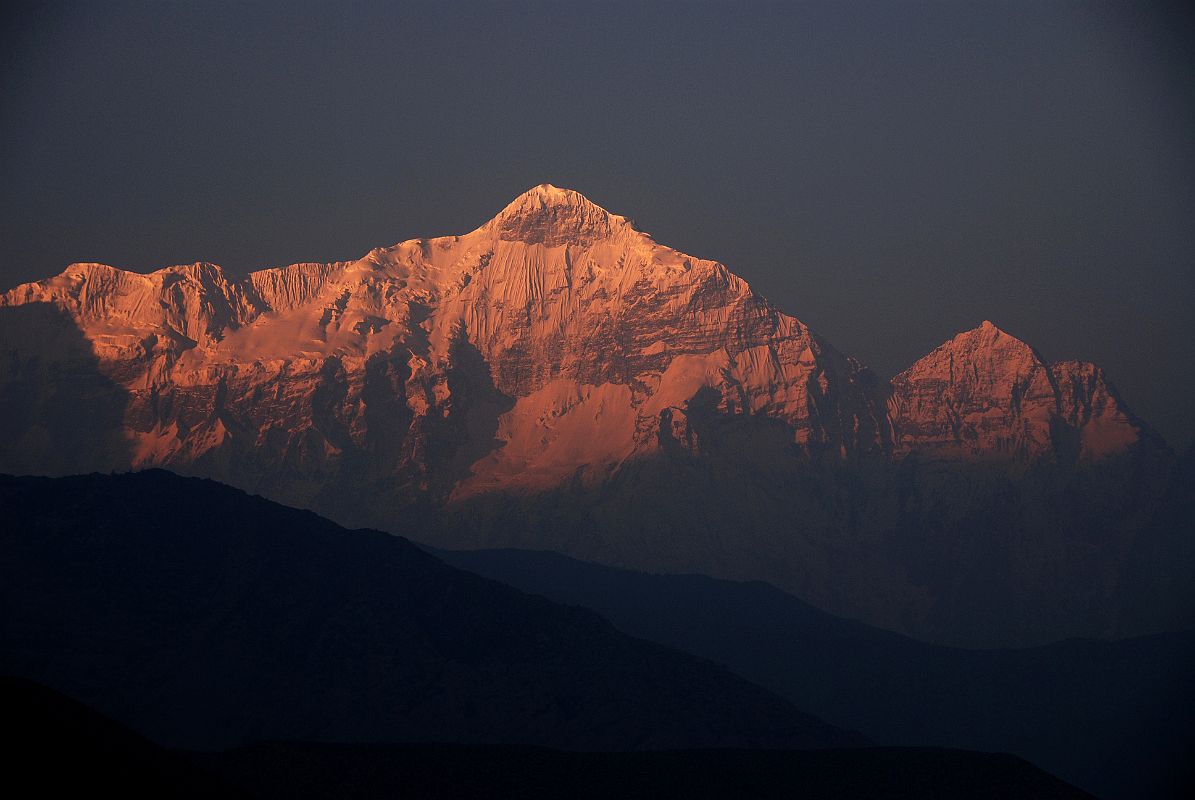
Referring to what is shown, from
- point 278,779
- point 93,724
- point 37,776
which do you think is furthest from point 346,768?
point 37,776

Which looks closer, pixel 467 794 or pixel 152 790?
pixel 152 790

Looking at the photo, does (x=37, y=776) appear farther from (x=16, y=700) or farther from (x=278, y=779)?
(x=278, y=779)

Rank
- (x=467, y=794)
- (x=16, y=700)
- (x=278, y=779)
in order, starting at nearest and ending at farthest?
(x=16, y=700) → (x=278, y=779) → (x=467, y=794)

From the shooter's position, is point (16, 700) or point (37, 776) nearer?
point (37, 776)

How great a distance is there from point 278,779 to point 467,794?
899 inches

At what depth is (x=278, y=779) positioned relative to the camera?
18312 centimetres

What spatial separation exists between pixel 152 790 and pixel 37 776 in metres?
10.1

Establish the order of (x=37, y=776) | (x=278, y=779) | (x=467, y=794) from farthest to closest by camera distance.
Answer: (x=467, y=794)
(x=278, y=779)
(x=37, y=776)

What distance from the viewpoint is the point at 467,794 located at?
198 metres

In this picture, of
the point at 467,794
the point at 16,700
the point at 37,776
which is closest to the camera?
the point at 37,776

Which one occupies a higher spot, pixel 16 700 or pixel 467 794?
pixel 16 700

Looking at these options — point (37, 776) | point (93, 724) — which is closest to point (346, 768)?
point (93, 724)

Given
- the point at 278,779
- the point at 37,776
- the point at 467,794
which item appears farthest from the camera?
the point at 467,794

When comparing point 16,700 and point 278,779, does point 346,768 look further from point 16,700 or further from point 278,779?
point 16,700
